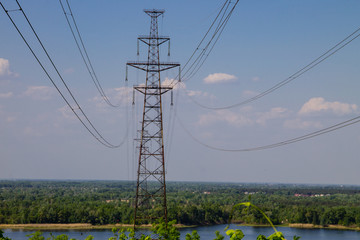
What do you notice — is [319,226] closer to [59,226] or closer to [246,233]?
[246,233]

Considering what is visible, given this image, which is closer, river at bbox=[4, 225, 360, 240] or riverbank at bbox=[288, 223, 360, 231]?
river at bbox=[4, 225, 360, 240]

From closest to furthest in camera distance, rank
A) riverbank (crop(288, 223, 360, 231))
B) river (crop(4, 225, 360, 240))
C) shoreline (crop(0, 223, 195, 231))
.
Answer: river (crop(4, 225, 360, 240)), shoreline (crop(0, 223, 195, 231)), riverbank (crop(288, 223, 360, 231))

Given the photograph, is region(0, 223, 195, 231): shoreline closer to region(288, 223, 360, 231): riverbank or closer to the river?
the river

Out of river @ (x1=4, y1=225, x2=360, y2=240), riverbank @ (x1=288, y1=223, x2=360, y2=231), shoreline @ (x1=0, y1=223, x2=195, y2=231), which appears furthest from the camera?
riverbank @ (x1=288, y1=223, x2=360, y2=231)

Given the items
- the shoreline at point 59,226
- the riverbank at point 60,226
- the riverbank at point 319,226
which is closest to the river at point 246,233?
the shoreline at point 59,226

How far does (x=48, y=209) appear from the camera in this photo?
83.1m

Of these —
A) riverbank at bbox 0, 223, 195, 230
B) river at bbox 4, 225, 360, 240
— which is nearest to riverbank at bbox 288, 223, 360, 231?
river at bbox 4, 225, 360, 240

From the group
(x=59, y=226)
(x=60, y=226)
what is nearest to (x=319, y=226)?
(x=60, y=226)

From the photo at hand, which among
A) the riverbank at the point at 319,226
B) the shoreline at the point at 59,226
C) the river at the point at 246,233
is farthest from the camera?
the riverbank at the point at 319,226

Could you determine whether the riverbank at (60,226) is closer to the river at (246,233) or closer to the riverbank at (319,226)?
the river at (246,233)

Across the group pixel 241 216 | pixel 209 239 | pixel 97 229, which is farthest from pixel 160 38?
pixel 241 216

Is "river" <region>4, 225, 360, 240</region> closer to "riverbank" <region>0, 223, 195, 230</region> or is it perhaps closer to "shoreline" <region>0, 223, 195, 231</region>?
"shoreline" <region>0, 223, 195, 231</region>

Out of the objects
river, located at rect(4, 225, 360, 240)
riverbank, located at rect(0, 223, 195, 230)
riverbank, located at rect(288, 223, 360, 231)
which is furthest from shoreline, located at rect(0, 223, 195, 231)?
riverbank, located at rect(288, 223, 360, 231)

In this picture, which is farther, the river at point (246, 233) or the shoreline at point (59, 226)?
the shoreline at point (59, 226)
